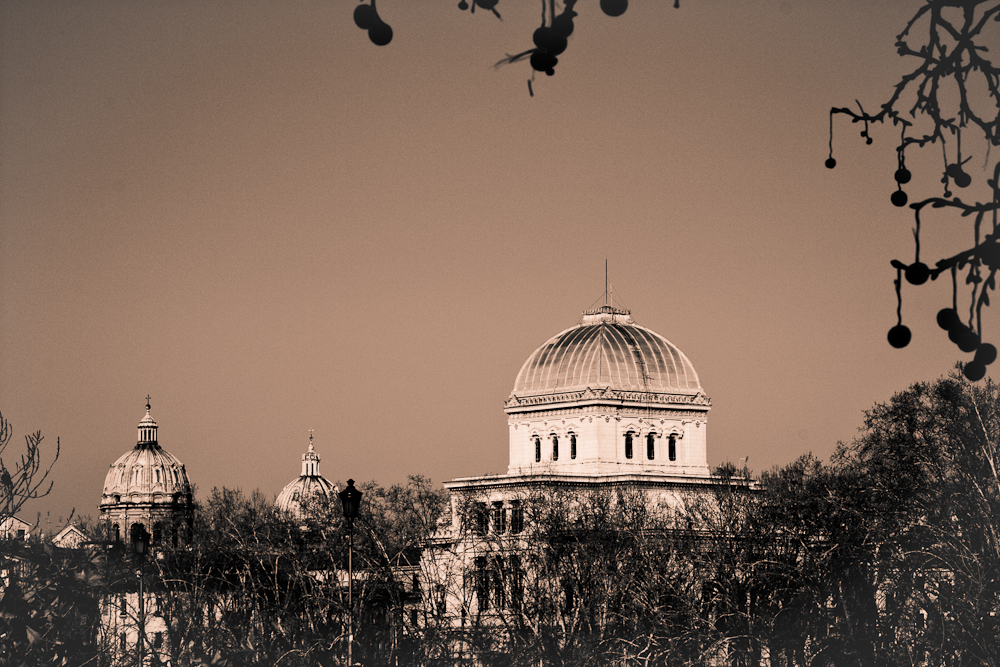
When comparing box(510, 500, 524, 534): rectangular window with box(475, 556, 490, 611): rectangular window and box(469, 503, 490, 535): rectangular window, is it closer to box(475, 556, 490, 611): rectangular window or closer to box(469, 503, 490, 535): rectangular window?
box(469, 503, 490, 535): rectangular window

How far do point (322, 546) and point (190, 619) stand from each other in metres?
11.4

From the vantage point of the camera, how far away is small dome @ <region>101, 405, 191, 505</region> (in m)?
153

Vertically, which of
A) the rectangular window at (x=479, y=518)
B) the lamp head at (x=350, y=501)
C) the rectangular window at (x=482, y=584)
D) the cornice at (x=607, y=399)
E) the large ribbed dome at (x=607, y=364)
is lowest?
the lamp head at (x=350, y=501)

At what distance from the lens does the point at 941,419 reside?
5575 cm

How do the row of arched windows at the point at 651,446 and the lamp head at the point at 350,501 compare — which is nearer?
the lamp head at the point at 350,501

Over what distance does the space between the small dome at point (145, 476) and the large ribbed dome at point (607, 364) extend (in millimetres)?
60720

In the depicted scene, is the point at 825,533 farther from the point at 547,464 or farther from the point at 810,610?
the point at 547,464

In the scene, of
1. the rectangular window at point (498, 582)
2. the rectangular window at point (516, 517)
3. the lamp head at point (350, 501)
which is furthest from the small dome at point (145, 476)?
the lamp head at point (350, 501)

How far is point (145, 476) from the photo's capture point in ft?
509

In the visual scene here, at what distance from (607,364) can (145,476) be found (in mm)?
70337

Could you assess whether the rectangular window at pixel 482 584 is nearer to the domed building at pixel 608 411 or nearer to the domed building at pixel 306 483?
the domed building at pixel 608 411

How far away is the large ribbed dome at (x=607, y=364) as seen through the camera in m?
96.9

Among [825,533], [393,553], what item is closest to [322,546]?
[393,553]

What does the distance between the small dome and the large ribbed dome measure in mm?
60720
